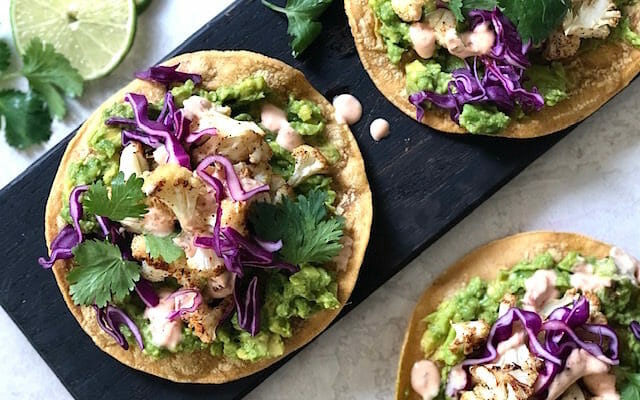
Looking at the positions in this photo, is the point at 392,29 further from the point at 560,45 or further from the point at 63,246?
the point at 63,246

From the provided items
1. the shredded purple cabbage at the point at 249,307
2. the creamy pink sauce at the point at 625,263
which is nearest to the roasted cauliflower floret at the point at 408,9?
the shredded purple cabbage at the point at 249,307

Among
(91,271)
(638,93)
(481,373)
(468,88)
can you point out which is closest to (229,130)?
(91,271)

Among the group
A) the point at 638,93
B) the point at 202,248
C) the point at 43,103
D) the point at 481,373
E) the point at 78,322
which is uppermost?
the point at 43,103

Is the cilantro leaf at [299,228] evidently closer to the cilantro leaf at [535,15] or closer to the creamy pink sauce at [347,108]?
the creamy pink sauce at [347,108]

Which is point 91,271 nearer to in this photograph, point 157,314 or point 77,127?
point 157,314

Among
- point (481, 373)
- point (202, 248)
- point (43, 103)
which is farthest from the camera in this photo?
point (43, 103)
